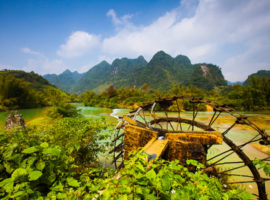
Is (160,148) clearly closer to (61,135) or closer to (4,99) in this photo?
(61,135)

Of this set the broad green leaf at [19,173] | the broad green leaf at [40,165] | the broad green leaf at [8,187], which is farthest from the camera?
→ the broad green leaf at [40,165]

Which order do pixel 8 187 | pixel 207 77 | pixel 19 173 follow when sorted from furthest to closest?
pixel 207 77
pixel 19 173
pixel 8 187

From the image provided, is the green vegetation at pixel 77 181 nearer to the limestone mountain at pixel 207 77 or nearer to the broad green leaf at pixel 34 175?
the broad green leaf at pixel 34 175

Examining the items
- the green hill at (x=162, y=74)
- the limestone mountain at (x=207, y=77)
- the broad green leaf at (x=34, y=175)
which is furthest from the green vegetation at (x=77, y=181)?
the limestone mountain at (x=207, y=77)

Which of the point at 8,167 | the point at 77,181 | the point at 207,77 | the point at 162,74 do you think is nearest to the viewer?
the point at 8,167

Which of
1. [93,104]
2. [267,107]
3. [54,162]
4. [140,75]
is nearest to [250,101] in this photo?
[267,107]

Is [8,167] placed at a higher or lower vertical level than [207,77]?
lower

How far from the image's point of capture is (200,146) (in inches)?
103

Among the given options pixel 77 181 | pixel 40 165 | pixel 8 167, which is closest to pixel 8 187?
pixel 40 165

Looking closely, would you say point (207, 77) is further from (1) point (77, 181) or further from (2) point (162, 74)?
(1) point (77, 181)

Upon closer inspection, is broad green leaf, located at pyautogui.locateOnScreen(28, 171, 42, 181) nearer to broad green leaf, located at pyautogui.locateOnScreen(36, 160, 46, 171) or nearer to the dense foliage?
the dense foliage

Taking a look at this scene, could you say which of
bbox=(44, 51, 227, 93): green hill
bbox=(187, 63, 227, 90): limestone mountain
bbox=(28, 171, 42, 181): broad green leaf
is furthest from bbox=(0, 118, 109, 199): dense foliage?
bbox=(187, 63, 227, 90): limestone mountain

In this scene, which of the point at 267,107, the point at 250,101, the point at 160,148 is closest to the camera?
the point at 160,148

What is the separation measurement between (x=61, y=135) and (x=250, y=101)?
33167mm
